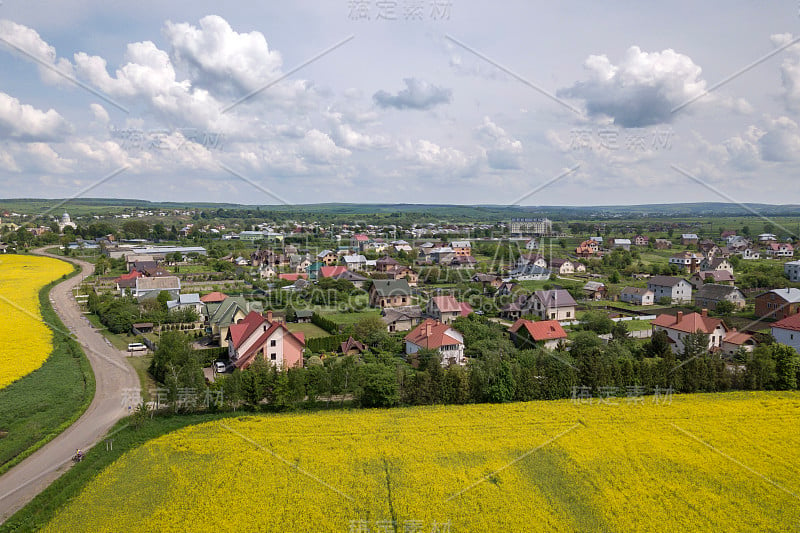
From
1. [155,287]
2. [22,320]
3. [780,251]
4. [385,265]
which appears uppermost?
[780,251]

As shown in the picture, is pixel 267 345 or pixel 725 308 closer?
pixel 267 345

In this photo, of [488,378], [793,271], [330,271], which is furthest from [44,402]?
[793,271]

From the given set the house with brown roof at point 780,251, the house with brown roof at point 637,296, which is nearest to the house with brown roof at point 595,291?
the house with brown roof at point 637,296

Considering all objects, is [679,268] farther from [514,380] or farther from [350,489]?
[350,489]

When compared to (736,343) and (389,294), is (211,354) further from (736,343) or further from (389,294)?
(736,343)

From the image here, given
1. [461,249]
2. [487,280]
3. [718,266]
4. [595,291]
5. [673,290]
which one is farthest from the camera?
[461,249]

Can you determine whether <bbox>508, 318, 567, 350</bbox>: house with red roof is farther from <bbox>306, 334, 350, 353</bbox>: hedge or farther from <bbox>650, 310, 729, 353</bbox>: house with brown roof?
<bbox>306, 334, 350, 353</bbox>: hedge

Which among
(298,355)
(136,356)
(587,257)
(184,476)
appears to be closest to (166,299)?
(136,356)
